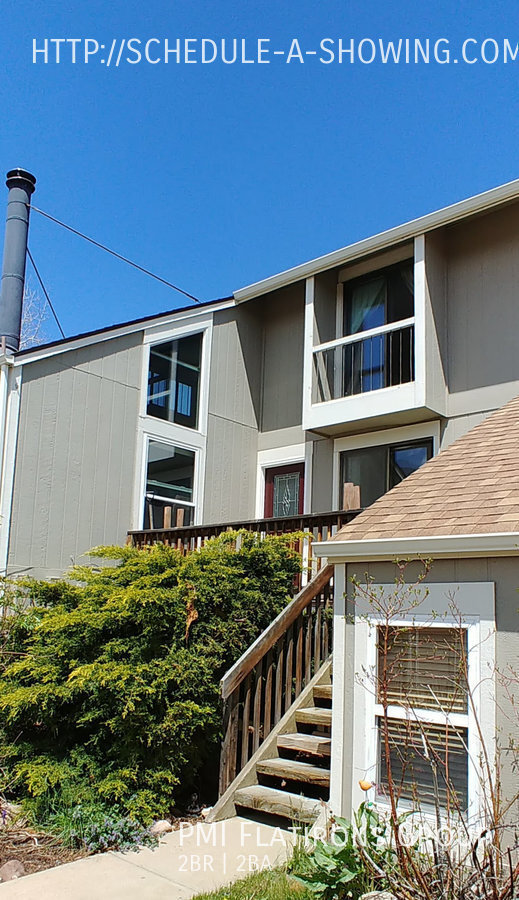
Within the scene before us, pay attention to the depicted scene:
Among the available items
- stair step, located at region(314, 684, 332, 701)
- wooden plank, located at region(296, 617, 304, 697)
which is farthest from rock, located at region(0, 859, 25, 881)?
stair step, located at region(314, 684, 332, 701)

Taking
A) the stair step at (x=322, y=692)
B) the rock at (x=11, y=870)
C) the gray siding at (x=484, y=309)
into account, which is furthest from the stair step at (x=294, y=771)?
the gray siding at (x=484, y=309)

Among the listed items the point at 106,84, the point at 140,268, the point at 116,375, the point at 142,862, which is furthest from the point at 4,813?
the point at 140,268

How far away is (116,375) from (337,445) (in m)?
3.41

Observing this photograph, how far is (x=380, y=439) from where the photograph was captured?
10016 millimetres

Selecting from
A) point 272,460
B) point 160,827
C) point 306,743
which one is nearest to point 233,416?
point 272,460

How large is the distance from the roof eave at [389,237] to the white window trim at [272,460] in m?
2.53

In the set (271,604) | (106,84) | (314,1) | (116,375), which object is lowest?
(271,604)

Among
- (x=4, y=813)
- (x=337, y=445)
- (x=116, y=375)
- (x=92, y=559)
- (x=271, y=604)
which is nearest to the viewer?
(x=4, y=813)

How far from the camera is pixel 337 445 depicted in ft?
34.7

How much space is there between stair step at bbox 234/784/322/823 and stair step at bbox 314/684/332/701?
960 mm

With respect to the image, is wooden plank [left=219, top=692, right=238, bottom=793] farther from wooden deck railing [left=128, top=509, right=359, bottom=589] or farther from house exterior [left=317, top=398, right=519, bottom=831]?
wooden deck railing [left=128, top=509, right=359, bottom=589]

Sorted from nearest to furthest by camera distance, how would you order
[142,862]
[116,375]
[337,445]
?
[142,862] → [116,375] → [337,445]

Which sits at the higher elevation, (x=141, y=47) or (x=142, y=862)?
(x=141, y=47)

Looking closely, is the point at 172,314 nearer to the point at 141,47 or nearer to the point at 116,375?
the point at 116,375
